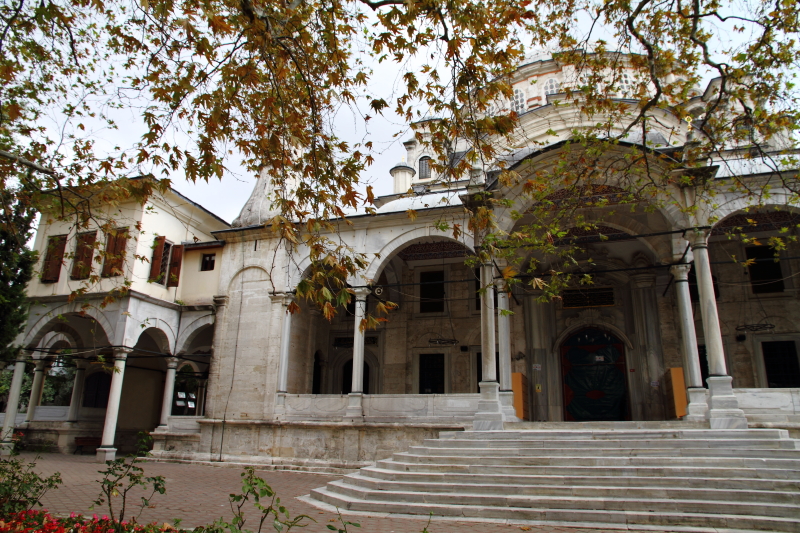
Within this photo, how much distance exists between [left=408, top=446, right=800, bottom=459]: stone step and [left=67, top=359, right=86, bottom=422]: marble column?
47.1ft

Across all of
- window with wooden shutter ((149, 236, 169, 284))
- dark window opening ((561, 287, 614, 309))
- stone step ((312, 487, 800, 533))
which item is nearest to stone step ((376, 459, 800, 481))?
stone step ((312, 487, 800, 533))

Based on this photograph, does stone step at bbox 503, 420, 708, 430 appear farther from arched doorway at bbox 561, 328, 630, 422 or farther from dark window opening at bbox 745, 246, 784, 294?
dark window opening at bbox 745, 246, 784, 294

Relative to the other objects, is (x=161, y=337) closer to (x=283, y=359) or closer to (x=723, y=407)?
(x=283, y=359)

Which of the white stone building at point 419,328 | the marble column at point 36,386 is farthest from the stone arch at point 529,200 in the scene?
the marble column at point 36,386

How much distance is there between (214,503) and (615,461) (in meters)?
5.95

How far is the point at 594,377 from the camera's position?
15.5 m

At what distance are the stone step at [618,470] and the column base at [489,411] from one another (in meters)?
2.01

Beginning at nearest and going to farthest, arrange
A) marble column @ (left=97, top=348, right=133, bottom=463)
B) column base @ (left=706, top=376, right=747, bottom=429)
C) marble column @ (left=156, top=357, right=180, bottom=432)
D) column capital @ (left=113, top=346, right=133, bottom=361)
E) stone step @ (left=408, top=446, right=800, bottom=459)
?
stone step @ (left=408, top=446, right=800, bottom=459) < column base @ (left=706, top=376, right=747, bottom=429) < marble column @ (left=97, top=348, right=133, bottom=463) < column capital @ (left=113, top=346, right=133, bottom=361) < marble column @ (left=156, top=357, right=180, bottom=432)

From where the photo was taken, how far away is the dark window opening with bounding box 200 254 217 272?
54.4 ft

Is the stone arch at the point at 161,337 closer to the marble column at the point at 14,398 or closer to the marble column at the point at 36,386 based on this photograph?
the marble column at the point at 14,398

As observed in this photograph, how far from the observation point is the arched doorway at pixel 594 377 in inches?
595

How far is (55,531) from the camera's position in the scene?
14.5 ft

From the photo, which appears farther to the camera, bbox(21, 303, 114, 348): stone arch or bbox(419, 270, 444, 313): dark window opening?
bbox(419, 270, 444, 313): dark window opening

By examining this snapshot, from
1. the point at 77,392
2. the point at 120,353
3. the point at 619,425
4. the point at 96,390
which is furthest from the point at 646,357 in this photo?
the point at 96,390
